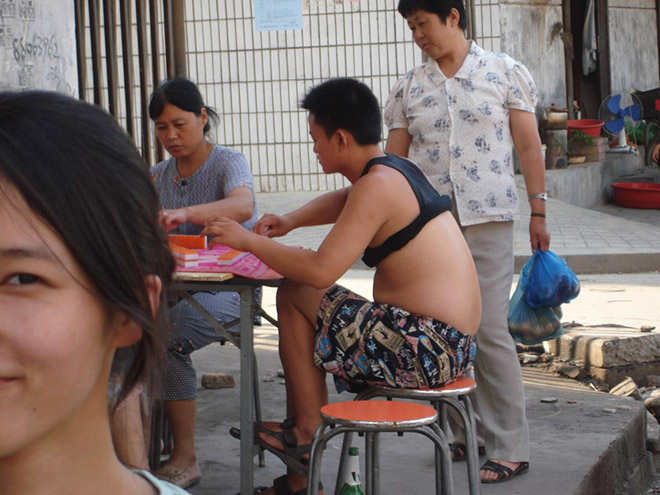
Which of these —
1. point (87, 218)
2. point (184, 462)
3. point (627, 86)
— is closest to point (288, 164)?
point (627, 86)

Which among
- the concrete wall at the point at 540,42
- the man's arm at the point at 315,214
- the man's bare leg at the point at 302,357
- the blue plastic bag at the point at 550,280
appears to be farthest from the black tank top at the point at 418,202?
the concrete wall at the point at 540,42

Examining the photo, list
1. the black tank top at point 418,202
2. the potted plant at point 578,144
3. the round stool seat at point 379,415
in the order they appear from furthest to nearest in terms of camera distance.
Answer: the potted plant at point 578,144 < the black tank top at point 418,202 < the round stool seat at point 379,415

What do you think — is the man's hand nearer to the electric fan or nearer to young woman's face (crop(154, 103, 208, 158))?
young woman's face (crop(154, 103, 208, 158))

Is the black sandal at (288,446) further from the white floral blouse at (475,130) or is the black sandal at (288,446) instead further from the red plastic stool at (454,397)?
the white floral blouse at (475,130)

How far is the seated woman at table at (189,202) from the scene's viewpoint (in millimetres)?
3389

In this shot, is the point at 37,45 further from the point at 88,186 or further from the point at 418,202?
the point at 88,186

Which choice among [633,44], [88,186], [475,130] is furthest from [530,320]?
[633,44]

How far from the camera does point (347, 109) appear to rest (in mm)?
3090

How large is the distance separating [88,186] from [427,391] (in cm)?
189

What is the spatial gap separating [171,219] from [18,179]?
94.1 inches

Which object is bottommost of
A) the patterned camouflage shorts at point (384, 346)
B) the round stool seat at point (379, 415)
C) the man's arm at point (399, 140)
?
the round stool seat at point (379, 415)

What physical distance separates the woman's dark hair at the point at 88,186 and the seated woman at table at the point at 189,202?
2.21 m

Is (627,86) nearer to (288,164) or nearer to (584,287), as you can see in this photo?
(288,164)

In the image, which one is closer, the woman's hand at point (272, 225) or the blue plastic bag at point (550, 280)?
the woman's hand at point (272, 225)
